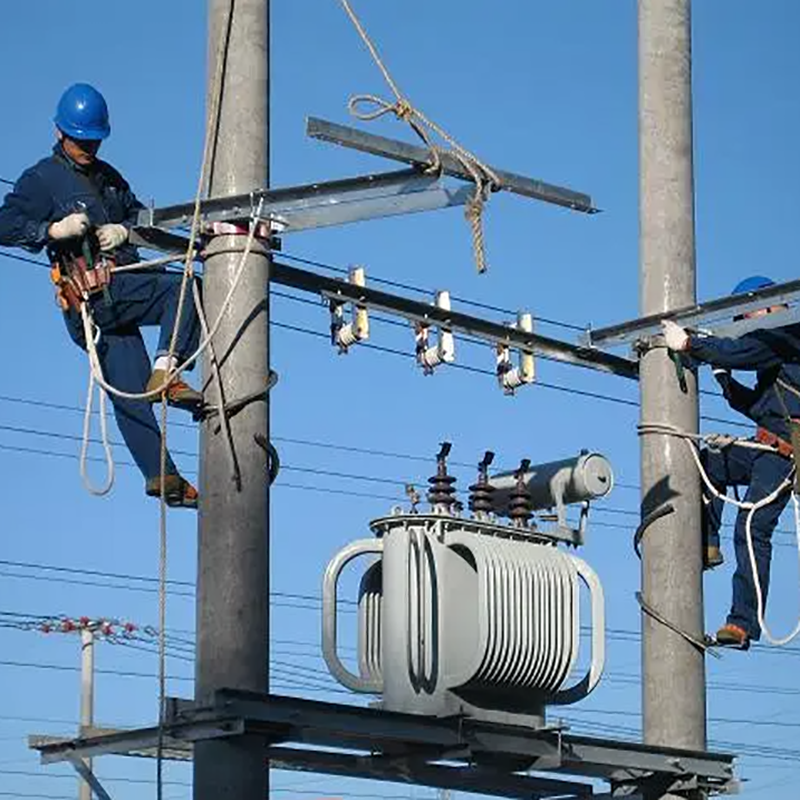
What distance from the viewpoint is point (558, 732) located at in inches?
422

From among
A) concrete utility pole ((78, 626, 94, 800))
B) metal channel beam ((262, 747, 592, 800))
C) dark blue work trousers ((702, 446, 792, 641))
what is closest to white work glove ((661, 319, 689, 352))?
dark blue work trousers ((702, 446, 792, 641))

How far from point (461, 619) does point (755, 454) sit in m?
2.45

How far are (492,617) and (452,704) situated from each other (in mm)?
406

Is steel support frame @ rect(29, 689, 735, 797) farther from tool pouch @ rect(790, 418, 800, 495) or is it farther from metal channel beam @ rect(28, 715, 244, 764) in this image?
tool pouch @ rect(790, 418, 800, 495)

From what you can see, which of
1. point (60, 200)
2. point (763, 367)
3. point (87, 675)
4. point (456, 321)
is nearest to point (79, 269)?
point (60, 200)

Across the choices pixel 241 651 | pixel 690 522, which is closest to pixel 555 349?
pixel 690 522

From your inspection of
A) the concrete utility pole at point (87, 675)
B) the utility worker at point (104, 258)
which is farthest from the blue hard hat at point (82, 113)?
the concrete utility pole at point (87, 675)

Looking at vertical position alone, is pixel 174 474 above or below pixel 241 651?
above

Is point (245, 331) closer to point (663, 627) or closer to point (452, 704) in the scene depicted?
point (452, 704)

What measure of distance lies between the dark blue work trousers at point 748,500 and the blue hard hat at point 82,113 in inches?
137

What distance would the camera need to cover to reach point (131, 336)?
10781 millimetres

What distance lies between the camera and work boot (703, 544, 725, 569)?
12039 millimetres

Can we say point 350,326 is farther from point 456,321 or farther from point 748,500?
point 748,500

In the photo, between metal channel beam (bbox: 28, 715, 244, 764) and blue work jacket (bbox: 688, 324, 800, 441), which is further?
blue work jacket (bbox: 688, 324, 800, 441)
